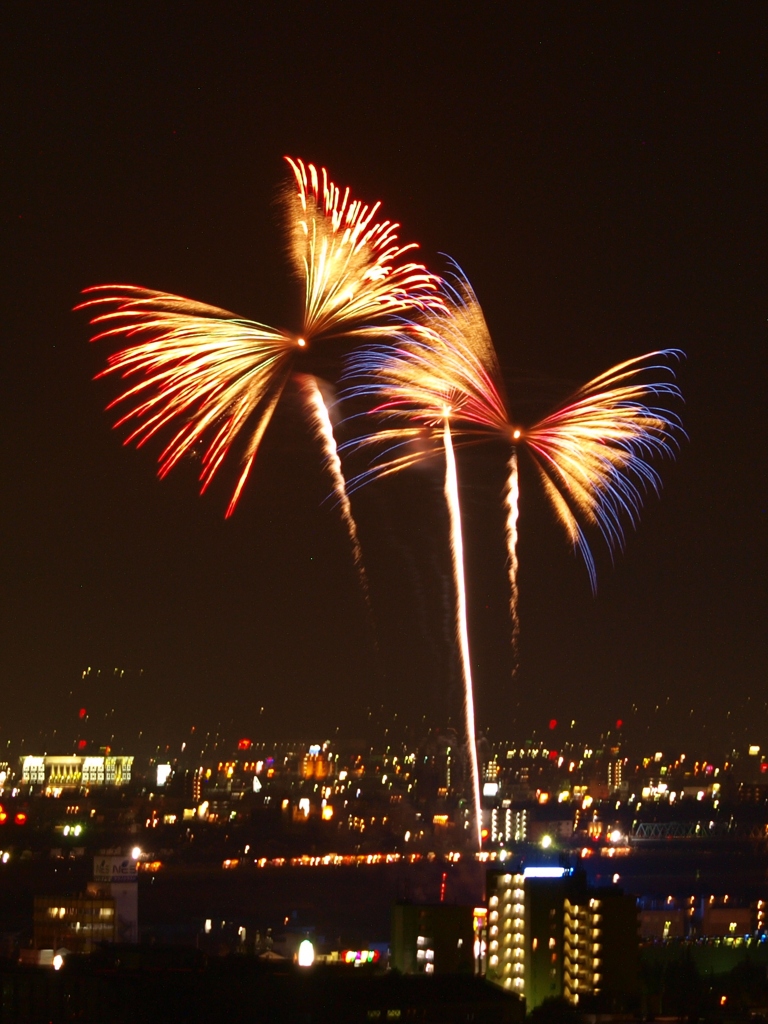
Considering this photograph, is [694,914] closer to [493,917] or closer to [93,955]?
[493,917]

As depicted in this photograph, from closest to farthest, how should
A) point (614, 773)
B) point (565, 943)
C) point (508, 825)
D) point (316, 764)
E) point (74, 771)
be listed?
1. point (565, 943)
2. point (508, 825)
3. point (74, 771)
4. point (316, 764)
5. point (614, 773)

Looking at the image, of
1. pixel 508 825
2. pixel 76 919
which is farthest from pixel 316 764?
pixel 76 919

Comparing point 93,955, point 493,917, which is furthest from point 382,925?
point 93,955

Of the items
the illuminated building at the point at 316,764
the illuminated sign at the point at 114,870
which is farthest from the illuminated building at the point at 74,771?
the illuminated sign at the point at 114,870

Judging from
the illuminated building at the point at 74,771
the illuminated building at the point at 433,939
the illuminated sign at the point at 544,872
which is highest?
the illuminated sign at the point at 544,872

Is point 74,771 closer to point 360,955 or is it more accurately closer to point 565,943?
point 360,955

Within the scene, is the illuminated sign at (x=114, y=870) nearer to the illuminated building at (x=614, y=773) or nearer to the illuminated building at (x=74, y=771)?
the illuminated building at (x=74, y=771)

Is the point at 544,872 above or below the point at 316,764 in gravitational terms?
above

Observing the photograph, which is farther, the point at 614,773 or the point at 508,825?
the point at 614,773
